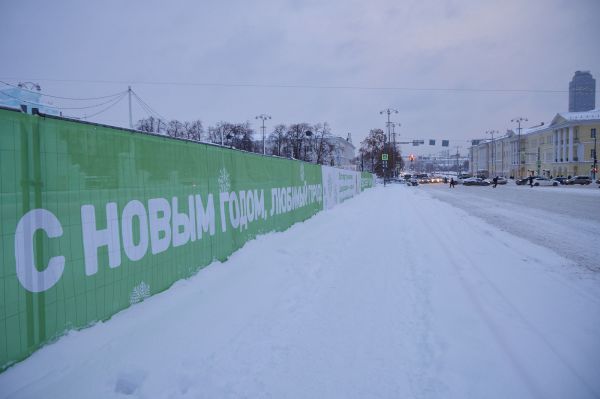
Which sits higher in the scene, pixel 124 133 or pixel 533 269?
pixel 124 133

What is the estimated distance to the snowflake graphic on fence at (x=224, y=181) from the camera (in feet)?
24.5

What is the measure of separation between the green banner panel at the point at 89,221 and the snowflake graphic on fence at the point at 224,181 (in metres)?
0.25

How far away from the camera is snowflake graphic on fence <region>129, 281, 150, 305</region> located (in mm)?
4918

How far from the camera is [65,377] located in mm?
3412

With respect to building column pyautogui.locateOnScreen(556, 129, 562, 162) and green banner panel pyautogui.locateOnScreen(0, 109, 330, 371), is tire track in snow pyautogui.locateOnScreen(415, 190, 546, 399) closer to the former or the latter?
green banner panel pyautogui.locateOnScreen(0, 109, 330, 371)

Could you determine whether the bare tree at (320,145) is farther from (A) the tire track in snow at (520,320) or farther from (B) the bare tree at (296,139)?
(A) the tire track in snow at (520,320)

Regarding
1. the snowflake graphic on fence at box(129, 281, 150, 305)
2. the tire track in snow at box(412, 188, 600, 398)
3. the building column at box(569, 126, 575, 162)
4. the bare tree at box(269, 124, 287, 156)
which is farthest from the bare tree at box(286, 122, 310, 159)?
the snowflake graphic on fence at box(129, 281, 150, 305)

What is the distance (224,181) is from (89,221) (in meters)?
3.56

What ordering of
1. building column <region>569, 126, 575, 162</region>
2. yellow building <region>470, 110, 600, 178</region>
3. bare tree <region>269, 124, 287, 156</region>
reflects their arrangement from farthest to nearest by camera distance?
bare tree <region>269, 124, 287, 156</region> < building column <region>569, 126, 575, 162</region> < yellow building <region>470, 110, 600, 178</region>

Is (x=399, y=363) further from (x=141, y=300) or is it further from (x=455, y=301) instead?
(x=141, y=300)

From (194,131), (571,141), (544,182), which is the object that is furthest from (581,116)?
(194,131)

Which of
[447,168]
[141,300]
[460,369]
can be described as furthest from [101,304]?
[447,168]

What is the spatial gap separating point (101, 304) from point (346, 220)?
38.5ft

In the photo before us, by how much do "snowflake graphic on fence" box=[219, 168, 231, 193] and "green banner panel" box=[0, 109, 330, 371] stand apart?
0.25 meters
